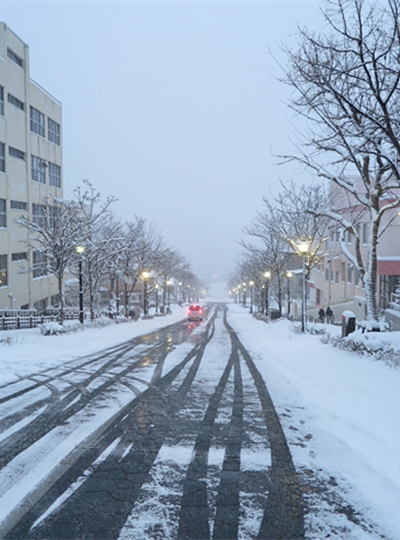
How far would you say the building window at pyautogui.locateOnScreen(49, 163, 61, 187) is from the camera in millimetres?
42916

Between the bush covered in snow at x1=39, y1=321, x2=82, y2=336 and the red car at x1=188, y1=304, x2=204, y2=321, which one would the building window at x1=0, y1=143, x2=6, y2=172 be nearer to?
the bush covered in snow at x1=39, y1=321, x2=82, y2=336

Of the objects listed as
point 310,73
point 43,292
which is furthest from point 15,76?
point 310,73

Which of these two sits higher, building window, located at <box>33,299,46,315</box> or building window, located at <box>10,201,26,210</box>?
building window, located at <box>10,201,26,210</box>

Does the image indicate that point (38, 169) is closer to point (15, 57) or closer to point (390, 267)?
point (15, 57)

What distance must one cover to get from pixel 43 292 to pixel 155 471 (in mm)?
38367

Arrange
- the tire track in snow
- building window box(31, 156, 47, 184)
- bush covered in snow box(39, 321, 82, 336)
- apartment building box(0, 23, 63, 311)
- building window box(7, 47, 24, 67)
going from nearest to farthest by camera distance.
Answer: the tire track in snow, bush covered in snow box(39, 321, 82, 336), apartment building box(0, 23, 63, 311), building window box(7, 47, 24, 67), building window box(31, 156, 47, 184)

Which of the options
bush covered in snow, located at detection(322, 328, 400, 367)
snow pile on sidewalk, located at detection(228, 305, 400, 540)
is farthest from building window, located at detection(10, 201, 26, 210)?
bush covered in snow, located at detection(322, 328, 400, 367)

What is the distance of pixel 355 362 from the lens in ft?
38.9

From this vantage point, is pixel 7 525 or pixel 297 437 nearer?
pixel 7 525

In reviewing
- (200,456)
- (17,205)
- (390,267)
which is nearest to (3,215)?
(17,205)

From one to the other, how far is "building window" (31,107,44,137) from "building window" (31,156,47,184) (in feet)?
8.63

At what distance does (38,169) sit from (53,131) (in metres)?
6.34

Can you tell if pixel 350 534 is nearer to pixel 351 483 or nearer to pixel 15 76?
pixel 351 483

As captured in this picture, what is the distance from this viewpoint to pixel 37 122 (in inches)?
1583
